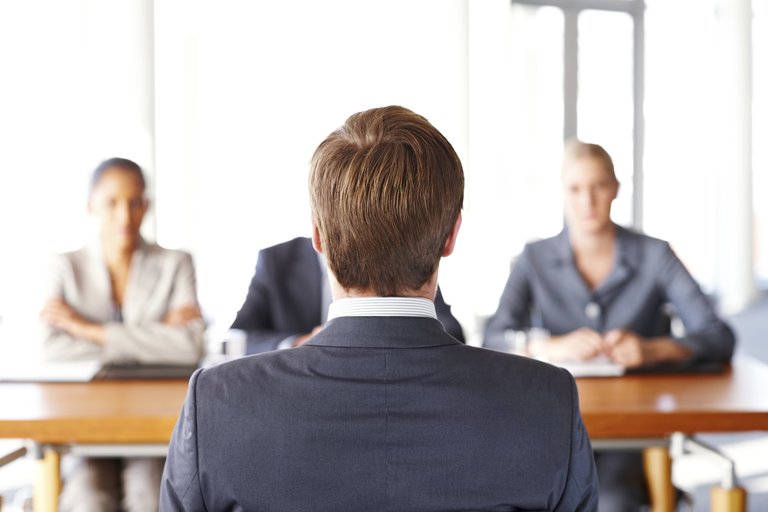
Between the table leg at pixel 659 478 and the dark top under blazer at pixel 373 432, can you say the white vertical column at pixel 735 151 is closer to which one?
the table leg at pixel 659 478

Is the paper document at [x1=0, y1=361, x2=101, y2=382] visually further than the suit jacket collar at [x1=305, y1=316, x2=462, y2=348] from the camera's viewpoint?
Yes

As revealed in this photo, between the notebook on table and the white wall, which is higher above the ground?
the white wall

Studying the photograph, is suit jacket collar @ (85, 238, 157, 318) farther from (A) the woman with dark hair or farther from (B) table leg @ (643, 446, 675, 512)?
(B) table leg @ (643, 446, 675, 512)

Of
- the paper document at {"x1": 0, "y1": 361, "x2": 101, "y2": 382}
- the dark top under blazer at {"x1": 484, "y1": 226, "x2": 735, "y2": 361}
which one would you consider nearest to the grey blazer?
the paper document at {"x1": 0, "y1": 361, "x2": 101, "y2": 382}

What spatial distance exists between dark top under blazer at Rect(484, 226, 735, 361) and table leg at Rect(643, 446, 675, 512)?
52cm

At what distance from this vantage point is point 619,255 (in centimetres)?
301

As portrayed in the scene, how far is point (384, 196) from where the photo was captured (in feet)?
3.57

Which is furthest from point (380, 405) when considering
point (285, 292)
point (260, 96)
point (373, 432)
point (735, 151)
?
point (735, 151)

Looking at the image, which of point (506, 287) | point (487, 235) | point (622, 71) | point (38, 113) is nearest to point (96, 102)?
point (38, 113)

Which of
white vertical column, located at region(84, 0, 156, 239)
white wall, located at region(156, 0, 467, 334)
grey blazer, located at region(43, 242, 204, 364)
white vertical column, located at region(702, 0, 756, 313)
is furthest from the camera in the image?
white vertical column, located at region(702, 0, 756, 313)

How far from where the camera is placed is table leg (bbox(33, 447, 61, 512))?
2.20 m

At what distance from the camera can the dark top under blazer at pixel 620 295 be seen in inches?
116

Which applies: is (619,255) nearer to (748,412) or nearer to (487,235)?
(748,412)

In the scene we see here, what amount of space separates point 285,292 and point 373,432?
1.95m
